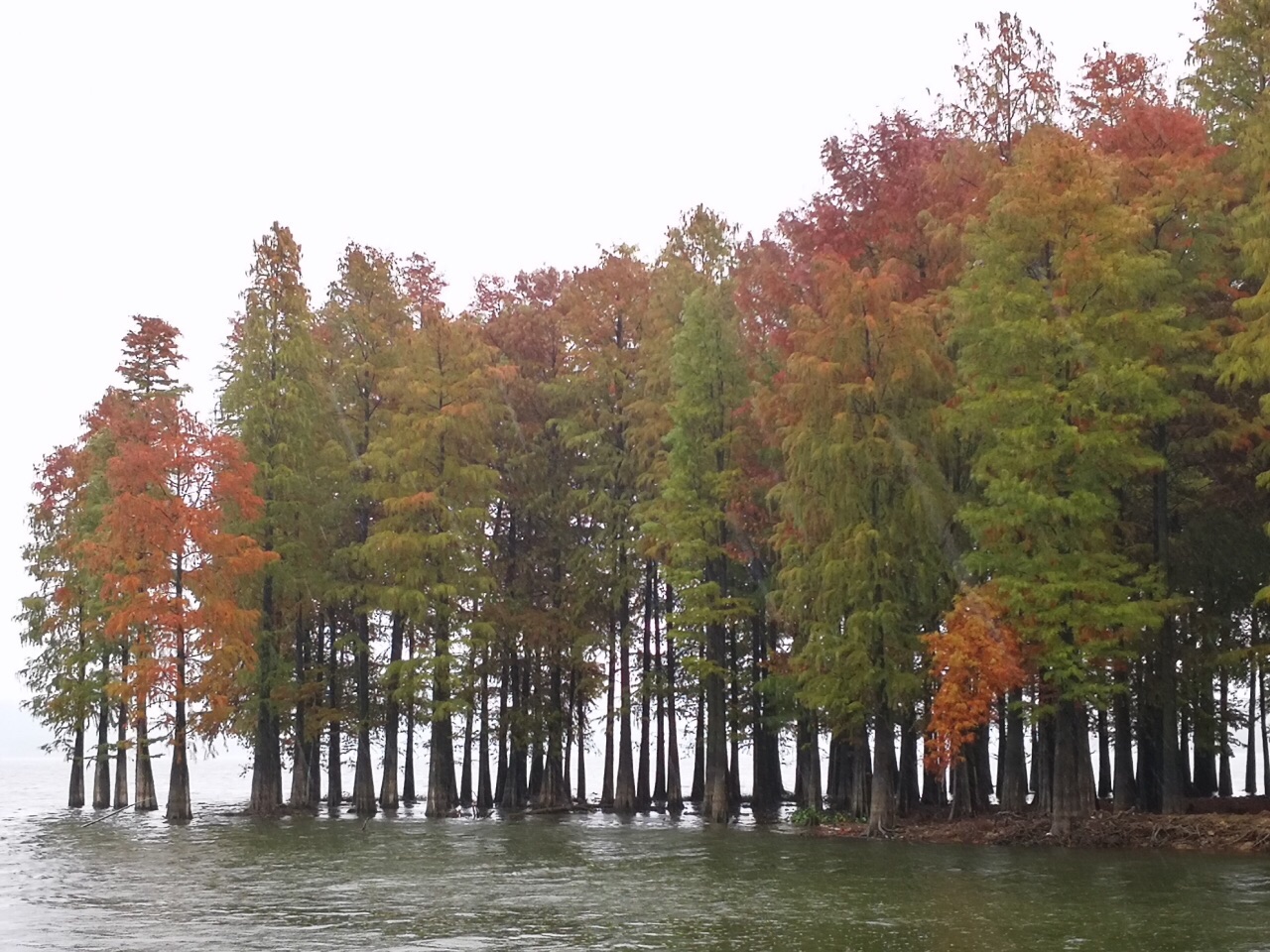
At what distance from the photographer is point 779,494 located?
39031mm

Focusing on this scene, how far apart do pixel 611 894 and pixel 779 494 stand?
15903mm

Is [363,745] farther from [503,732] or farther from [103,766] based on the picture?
[103,766]

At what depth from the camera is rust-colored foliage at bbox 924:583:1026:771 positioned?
105 ft

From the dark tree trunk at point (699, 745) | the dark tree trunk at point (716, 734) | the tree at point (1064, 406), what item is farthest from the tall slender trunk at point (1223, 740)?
the dark tree trunk at point (699, 745)

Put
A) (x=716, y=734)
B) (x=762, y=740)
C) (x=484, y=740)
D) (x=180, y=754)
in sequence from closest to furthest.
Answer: (x=180, y=754)
(x=716, y=734)
(x=762, y=740)
(x=484, y=740)

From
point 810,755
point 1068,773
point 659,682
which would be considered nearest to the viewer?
point 1068,773

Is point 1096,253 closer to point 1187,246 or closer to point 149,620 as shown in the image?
point 1187,246

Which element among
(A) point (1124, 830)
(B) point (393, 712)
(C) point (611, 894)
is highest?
(B) point (393, 712)

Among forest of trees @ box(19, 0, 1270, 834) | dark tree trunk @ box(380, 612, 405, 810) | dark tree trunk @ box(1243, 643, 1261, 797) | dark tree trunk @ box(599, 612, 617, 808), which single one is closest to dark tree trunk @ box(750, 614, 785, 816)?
forest of trees @ box(19, 0, 1270, 834)

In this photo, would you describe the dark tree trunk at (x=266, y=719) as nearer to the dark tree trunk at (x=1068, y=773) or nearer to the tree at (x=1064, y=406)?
the tree at (x=1064, y=406)

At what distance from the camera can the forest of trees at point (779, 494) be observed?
33.2 metres

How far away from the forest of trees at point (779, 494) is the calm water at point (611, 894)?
5596 millimetres

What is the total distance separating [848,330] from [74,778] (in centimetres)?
4067

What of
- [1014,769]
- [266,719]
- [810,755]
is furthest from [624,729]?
[1014,769]
